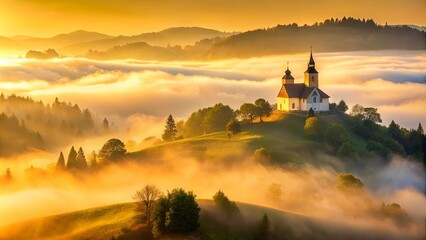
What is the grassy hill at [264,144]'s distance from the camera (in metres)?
99.8

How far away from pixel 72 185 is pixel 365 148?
56.3 meters

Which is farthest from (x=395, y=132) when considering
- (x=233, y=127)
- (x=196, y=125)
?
(x=196, y=125)

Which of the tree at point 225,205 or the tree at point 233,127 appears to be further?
the tree at point 233,127

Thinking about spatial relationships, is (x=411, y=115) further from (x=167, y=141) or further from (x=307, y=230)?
(x=307, y=230)

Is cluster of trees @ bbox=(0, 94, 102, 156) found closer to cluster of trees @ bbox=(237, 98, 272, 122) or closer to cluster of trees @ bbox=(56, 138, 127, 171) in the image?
cluster of trees @ bbox=(56, 138, 127, 171)

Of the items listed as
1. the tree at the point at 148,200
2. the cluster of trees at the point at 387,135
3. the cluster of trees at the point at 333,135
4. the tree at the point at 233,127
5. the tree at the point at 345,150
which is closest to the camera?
the tree at the point at 148,200

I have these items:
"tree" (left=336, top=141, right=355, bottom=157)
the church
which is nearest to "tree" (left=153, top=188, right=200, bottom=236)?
"tree" (left=336, top=141, right=355, bottom=157)

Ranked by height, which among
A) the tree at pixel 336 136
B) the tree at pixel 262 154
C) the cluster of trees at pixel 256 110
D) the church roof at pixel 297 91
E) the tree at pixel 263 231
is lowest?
the tree at pixel 263 231

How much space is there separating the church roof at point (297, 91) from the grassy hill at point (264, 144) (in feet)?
14.9

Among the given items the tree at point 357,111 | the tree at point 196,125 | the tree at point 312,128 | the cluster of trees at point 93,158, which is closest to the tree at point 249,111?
the tree at point 196,125

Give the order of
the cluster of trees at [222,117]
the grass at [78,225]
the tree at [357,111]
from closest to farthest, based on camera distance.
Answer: the grass at [78,225] < the cluster of trees at [222,117] < the tree at [357,111]

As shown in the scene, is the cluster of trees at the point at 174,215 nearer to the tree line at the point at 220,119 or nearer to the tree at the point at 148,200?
the tree at the point at 148,200

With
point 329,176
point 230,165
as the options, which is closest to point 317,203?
point 329,176

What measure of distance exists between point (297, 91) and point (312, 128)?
14966 millimetres
